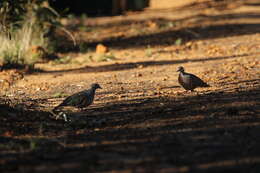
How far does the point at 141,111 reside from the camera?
8.04 meters

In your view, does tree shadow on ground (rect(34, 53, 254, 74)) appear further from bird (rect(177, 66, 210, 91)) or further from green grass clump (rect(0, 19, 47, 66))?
bird (rect(177, 66, 210, 91))

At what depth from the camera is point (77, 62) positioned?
14.7 m

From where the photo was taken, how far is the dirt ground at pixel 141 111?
18.1 feet

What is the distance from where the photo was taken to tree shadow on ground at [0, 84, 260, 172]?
5344mm

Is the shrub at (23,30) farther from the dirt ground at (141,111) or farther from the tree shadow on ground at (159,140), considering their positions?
the tree shadow on ground at (159,140)

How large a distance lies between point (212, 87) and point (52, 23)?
6802 millimetres

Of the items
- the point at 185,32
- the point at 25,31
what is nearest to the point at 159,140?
the point at 25,31

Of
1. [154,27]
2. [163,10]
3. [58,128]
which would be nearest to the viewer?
[58,128]

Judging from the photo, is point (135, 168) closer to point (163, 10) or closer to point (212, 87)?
point (212, 87)

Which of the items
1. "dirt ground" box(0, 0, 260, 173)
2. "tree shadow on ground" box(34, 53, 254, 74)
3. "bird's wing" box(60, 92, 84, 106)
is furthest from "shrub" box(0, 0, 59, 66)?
"bird's wing" box(60, 92, 84, 106)

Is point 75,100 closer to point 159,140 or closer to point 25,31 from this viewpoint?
point 159,140

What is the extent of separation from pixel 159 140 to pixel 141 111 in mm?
1811

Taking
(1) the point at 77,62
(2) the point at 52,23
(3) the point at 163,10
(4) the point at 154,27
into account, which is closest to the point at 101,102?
(1) the point at 77,62

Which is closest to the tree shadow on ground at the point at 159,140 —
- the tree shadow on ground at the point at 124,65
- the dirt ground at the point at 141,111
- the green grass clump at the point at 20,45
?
the dirt ground at the point at 141,111
